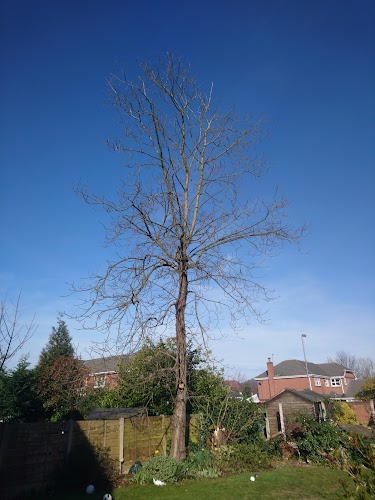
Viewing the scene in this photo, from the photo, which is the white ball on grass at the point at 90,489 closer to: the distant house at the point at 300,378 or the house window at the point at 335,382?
the distant house at the point at 300,378

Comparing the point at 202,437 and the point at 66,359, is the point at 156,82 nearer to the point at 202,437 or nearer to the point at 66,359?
the point at 202,437

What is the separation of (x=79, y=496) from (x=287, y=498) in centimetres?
445

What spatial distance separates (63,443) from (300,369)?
4048cm

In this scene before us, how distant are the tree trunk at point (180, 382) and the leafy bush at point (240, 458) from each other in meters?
1.22

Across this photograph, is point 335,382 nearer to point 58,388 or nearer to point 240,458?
point 58,388

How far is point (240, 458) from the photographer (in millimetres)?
10477

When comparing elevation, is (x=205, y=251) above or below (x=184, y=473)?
above

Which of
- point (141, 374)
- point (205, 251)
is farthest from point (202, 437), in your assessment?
point (205, 251)

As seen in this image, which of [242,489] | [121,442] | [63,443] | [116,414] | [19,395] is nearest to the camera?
[242,489]

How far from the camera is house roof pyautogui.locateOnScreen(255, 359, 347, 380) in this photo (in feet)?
143

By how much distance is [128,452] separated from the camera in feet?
33.0

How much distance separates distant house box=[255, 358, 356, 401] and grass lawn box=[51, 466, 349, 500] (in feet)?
115

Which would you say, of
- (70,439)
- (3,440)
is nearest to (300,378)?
(70,439)

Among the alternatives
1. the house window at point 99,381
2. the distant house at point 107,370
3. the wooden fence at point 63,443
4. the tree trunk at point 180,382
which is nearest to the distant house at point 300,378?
A: the house window at point 99,381
